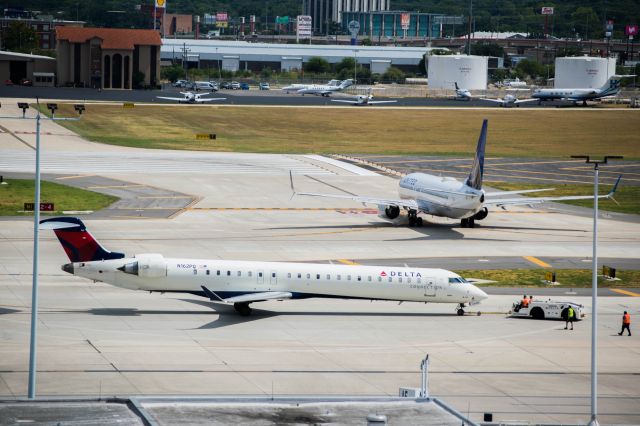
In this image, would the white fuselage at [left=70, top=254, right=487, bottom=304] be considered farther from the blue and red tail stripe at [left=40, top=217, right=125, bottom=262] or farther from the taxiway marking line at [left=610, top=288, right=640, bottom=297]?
the taxiway marking line at [left=610, top=288, right=640, bottom=297]

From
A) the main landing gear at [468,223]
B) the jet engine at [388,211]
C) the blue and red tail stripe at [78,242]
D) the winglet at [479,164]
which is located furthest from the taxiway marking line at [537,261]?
the blue and red tail stripe at [78,242]

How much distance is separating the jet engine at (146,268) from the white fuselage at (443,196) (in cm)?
3637

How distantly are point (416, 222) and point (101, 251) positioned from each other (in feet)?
136

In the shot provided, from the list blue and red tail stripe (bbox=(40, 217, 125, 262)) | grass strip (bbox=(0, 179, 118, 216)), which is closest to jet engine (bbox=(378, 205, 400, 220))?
grass strip (bbox=(0, 179, 118, 216))

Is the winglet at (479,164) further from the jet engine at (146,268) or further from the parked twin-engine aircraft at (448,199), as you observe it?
the jet engine at (146,268)

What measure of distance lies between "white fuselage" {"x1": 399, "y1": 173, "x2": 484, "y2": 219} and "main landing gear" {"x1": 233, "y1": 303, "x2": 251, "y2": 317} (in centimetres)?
3264

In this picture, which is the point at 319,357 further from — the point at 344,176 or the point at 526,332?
the point at 344,176

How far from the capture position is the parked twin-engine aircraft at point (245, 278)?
60.0m

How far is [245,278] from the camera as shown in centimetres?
6122

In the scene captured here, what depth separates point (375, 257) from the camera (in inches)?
3201

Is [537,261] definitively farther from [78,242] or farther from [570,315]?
[78,242]

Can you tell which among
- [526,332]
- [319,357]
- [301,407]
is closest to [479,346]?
[526,332]

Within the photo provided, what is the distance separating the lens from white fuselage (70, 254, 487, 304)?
6000cm

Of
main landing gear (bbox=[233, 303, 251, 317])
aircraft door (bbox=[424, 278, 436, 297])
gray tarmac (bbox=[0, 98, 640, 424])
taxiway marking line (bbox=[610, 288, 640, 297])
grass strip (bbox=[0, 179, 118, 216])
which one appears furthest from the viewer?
grass strip (bbox=[0, 179, 118, 216])
